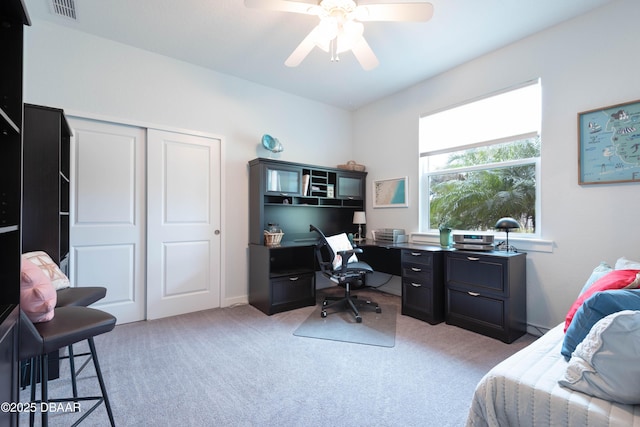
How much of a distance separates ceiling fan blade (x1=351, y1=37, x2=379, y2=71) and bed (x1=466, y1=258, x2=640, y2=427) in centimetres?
206

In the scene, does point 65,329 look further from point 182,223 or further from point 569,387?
point 182,223

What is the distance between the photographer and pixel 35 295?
3.88 feet

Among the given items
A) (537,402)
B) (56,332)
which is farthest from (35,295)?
(537,402)

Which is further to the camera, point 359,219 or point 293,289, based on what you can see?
point 359,219

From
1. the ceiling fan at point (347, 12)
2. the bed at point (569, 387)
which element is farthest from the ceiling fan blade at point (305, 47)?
the bed at point (569, 387)

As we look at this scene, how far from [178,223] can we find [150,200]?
1.21ft

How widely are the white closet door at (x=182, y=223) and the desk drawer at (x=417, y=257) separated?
7.18ft

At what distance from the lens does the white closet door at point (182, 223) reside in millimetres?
3023

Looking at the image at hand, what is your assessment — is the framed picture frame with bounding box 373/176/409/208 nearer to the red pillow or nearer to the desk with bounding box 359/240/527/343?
the desk with bounding box 359/240/527/343

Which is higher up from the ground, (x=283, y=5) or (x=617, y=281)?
(x=283, y=5)

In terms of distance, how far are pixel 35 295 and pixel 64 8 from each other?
2.53 meters

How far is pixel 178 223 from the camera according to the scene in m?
3.18

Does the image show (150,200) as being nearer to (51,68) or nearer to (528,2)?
(51,68)

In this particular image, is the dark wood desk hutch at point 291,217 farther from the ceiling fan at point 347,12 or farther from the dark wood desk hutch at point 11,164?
the dark wood desk hutch at point 11,164
